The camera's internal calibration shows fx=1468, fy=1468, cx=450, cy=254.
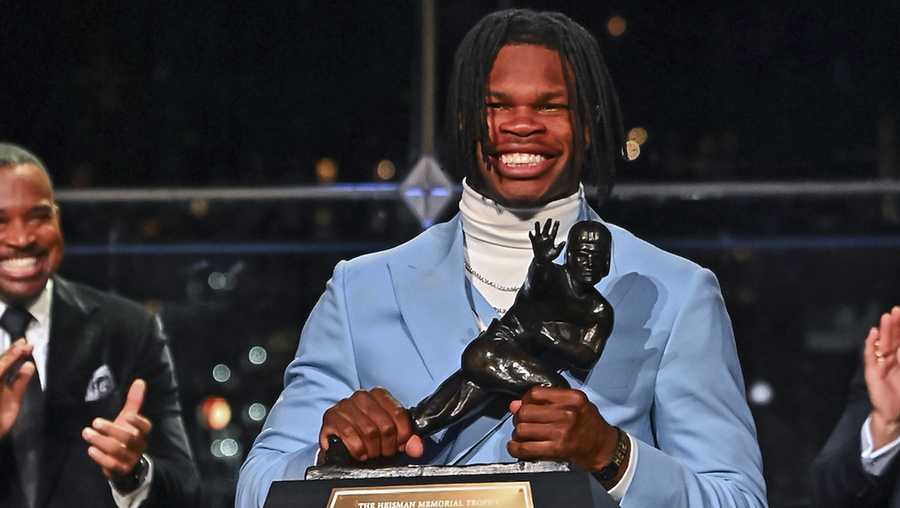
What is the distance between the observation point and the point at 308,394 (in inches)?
73.9

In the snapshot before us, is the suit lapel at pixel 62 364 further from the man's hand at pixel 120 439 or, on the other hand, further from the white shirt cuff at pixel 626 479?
the white shirt cuff at pixel 626 479

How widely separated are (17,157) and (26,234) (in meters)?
0.19

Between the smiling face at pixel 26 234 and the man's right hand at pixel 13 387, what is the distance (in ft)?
0.43

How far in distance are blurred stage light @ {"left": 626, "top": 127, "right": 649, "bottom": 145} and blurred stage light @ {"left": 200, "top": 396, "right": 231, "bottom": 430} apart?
0.99 meters

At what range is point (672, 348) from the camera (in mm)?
1836

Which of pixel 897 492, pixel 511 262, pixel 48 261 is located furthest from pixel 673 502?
pixel 48 261

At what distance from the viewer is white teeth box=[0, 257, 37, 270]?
2.80m

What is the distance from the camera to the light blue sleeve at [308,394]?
1837 mm

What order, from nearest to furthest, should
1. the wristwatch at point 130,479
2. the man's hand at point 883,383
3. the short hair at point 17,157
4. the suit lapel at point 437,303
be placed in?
the suit lapel at point 437,303 → the man's hand at point 883,383 → the wristwatch at point 130,479 → the short hair at point 17,157

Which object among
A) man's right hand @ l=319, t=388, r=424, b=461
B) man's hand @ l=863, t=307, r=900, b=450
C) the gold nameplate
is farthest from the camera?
man's hand @ l=863, t=307, r=900, b=450

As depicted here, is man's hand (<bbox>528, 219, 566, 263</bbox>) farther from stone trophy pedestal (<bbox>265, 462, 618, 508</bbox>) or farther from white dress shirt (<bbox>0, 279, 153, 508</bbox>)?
white dress shirt (<bbox>0, 279, 153, 508</bbox>)

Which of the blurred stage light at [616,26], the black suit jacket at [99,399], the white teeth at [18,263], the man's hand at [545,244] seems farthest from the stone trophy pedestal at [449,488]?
the blurred stage light at [616,26]

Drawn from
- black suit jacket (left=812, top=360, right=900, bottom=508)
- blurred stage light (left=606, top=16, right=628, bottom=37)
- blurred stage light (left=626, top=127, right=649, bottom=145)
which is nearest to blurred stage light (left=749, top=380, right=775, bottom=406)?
black suit jacket (left=812, top=360, right=900, bottom=508)

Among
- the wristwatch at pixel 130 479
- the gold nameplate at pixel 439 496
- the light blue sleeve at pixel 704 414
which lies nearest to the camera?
the gold nameplate at pixel 439 496
